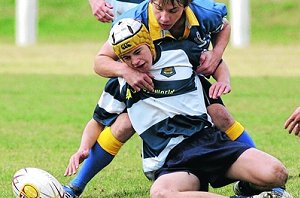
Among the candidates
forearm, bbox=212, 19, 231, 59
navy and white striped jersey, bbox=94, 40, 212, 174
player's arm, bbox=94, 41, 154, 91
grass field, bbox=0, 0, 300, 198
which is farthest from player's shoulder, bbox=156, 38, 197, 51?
grass field, bbox=0, 0, 300, 198

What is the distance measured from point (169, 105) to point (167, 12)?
0.62m

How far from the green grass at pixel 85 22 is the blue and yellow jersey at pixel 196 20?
26828 millimetres

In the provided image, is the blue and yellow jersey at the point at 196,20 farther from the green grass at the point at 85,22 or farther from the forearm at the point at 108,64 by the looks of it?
the green grass at the point at 85,22

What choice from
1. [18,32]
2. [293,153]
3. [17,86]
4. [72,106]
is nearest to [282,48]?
[18,32]

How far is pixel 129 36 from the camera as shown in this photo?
619 cm

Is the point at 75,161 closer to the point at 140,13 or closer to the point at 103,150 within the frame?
the point at 103,150

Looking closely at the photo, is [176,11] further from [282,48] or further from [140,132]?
[282,48]

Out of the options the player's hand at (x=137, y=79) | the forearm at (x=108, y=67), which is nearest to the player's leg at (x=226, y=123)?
the player's hand at (x=137, y=79)

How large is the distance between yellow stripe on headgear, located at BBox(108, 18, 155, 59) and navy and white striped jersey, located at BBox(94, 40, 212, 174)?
0.19 metres

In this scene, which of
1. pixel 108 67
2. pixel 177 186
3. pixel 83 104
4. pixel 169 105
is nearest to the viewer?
pixel 177 186

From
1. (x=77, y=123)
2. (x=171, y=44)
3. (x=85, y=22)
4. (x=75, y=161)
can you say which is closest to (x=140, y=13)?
(x=171, y=44)

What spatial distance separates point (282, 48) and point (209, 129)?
23005mm

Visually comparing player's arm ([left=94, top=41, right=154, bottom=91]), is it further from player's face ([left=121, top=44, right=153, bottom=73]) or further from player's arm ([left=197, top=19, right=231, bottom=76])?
player's arm ([left=197, top=19, right=231, bottom=76])

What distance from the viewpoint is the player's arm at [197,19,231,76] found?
21.6ft
